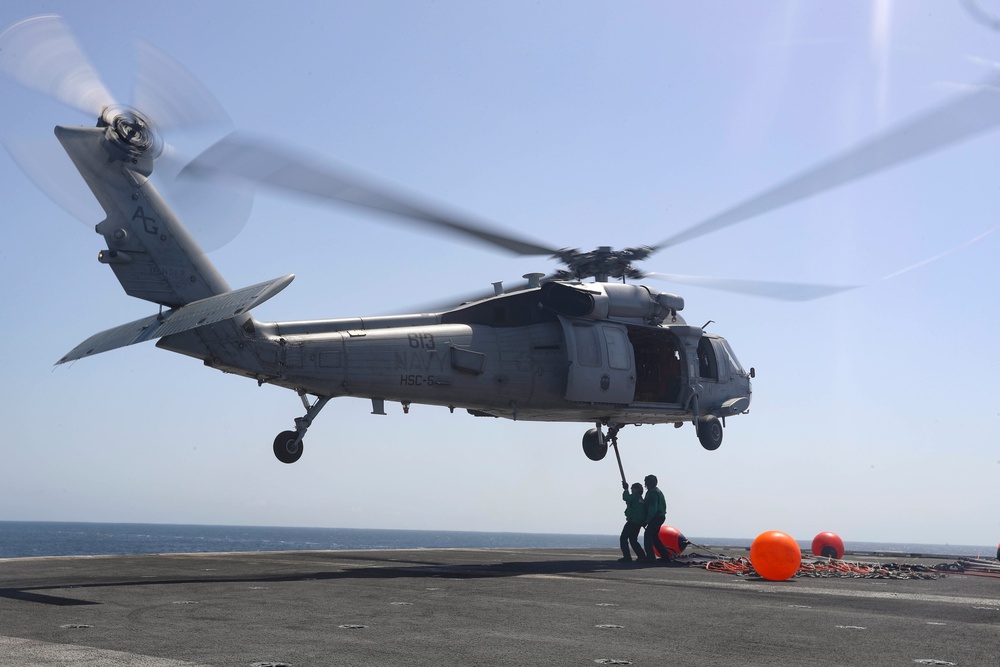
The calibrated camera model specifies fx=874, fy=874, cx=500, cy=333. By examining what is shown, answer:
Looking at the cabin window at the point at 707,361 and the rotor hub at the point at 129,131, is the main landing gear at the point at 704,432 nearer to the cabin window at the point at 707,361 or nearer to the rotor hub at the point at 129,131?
the cabin window at the point at 707,361

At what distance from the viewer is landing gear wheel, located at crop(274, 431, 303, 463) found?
19109 millimetres

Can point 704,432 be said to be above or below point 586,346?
below

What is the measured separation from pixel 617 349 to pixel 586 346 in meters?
1.09

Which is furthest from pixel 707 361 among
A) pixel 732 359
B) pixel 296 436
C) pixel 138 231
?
pixel 138 231

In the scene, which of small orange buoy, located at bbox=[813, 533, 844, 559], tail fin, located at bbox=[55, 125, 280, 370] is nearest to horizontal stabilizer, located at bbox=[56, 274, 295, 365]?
tail fin, located at bbox=[55, 125, 280, 370]

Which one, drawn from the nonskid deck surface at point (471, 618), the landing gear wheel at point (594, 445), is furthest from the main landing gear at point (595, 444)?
the nonskid deck surface at point (471, 618)

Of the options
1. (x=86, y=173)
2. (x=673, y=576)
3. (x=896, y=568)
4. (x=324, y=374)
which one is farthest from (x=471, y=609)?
(x=896, y=568)

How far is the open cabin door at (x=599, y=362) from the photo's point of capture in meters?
22.6

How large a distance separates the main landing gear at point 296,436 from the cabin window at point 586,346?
675cm

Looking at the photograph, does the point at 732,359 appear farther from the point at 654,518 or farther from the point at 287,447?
the point at 287,447

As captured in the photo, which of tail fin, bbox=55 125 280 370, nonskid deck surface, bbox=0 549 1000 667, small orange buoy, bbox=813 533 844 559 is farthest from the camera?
small orange buoy, bbox=813 533 844 559

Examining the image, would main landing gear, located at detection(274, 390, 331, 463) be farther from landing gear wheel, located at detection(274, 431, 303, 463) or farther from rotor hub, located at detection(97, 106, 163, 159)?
rotor hub, located at detection(97, 106, 163, 159)

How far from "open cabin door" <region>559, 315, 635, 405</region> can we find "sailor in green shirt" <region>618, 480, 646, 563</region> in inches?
110

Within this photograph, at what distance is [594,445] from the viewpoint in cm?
2711
